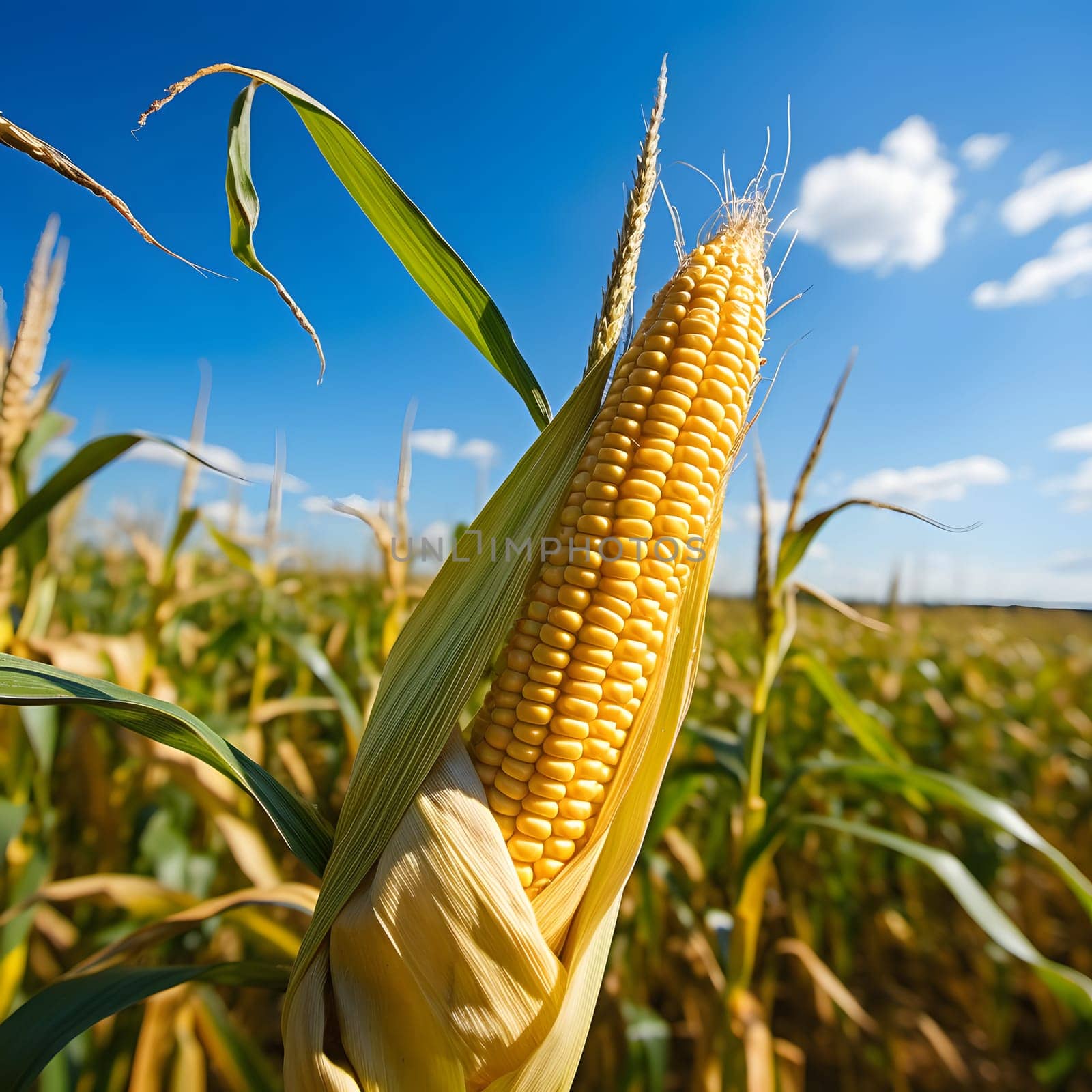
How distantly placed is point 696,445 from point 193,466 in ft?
9.89

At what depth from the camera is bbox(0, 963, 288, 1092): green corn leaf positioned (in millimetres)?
1138

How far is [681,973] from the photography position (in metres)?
3.66

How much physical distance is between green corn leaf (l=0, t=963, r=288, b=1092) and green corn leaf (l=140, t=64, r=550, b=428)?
122 cm

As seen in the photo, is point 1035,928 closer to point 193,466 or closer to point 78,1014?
point 78,1014

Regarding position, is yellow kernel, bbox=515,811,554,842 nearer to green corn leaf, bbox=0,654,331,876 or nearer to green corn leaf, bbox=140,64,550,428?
green corn leaf, bbox=0,654,331,876

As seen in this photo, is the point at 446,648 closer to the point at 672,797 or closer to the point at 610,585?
the point at 610,585

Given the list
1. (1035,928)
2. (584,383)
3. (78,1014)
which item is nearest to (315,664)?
(78,1014)

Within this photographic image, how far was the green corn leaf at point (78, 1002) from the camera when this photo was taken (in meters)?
1.14

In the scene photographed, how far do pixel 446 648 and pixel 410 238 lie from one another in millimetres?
789

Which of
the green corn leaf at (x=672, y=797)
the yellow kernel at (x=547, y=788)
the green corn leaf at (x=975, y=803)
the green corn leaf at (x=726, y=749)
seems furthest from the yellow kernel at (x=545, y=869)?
the green corn leaf at (x=672, y=797)

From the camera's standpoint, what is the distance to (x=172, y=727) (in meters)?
1.02

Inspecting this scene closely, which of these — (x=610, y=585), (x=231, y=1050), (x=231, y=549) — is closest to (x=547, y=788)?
(x=610, y=585)

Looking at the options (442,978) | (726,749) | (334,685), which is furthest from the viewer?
(334,685)

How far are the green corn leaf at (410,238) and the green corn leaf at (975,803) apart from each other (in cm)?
164
